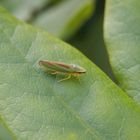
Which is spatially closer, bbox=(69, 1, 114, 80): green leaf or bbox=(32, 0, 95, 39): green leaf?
bbox=(32, 0, 95, 39): green leaf

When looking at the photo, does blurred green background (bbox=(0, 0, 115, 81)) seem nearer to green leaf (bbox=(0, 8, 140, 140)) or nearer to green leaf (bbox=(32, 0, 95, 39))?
green leaf (bbox=(32, 0, 95, 39))

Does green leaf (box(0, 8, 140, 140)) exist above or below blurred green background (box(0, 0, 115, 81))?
below

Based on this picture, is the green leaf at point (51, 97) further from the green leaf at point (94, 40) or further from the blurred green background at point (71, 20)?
the green leaf at point (94, 40)

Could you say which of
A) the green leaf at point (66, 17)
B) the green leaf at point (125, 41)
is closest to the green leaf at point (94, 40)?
the green leaf at point (66, 17)

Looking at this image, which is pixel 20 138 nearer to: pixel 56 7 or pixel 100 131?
pixel 100 131

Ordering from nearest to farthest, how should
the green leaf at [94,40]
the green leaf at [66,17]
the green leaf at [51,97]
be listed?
the green leaf at [51,97] < the green leaf at [66,17] < the green leaf at [94,40]

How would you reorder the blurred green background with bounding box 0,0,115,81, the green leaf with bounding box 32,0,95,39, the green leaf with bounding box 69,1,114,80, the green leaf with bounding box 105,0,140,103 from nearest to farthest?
the green leaf with bounding box 105,0,140,103
the green leaf with bounding box 32,0,95,39
the blurred green background with bounding box 0,0,115,81
the green leaf with bounding box 69,1,114,80

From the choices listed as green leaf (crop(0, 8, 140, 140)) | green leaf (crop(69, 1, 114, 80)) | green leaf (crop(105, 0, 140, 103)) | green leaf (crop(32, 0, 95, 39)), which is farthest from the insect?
green leaf (crop(69, 1, 114, 80))
